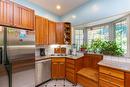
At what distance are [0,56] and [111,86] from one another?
237cm

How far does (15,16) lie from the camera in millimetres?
2652

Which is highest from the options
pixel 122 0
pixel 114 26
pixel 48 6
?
pixel 48 6

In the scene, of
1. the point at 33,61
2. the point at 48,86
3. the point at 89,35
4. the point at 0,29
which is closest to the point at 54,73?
the point at 48,86

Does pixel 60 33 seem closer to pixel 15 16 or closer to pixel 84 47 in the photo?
pixel 84 47

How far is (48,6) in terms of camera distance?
414 cm

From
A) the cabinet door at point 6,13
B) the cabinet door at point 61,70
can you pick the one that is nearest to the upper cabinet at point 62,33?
the cabinet door at point 61,70

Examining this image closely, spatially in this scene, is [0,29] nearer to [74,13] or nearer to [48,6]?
[48,6]

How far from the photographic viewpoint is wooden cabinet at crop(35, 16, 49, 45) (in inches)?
141

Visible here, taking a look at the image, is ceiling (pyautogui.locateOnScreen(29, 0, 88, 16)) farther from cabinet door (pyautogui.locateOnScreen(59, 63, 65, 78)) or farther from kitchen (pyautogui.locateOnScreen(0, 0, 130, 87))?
cabinet door (pyautogui.locateOnScreen(59, 63, 65, 78))

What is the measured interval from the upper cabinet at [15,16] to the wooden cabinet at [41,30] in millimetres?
470

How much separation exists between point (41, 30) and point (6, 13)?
1.42m

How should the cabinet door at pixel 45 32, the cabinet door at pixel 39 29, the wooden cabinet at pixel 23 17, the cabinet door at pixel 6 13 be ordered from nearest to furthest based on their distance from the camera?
the cabinet door at pixel 6 13, the wooden cabinet at pixel 23 17, the cabinet door at pixel 39 29, the cabinet door at pixel 45 32

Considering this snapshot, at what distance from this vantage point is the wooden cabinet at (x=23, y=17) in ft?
8.78

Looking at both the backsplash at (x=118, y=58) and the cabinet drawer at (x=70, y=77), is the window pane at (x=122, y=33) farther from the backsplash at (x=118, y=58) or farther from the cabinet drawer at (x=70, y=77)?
the cabinet drawer at (x=70, y=77)
